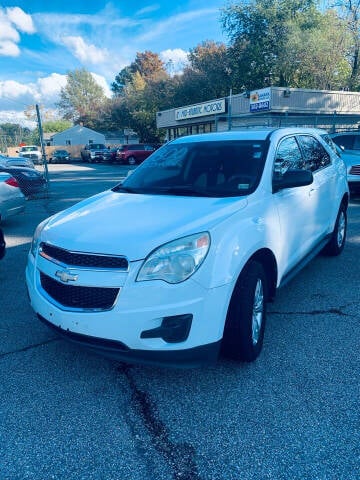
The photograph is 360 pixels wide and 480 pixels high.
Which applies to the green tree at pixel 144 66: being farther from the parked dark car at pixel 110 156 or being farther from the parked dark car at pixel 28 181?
the parked dark car at pixel 28 181

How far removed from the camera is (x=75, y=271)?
7.79ft

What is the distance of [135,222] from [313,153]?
108 inches

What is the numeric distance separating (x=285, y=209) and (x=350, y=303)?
1386 millimetres

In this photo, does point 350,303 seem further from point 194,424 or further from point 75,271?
point 75,271

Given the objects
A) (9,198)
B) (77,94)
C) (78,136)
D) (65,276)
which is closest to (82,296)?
(65,276)

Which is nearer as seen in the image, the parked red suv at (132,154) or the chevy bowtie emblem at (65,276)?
the chevy bowtie emblem at (65,276)

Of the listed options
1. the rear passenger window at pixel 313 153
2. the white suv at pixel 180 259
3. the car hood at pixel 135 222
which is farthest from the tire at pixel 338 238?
the car hood at pixel 135 222

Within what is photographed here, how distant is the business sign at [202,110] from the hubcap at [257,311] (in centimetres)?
2254

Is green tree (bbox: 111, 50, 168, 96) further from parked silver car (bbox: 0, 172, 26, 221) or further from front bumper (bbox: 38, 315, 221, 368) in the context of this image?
front bumper (bbox: 38, 315, 221, 368)

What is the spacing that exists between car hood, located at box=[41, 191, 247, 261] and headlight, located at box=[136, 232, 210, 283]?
0.05 m

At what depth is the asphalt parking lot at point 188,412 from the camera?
76.9 inches

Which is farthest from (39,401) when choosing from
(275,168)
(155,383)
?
(275,168)

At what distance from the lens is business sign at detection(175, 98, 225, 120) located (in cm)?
2381

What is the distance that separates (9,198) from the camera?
7457 millimetres
